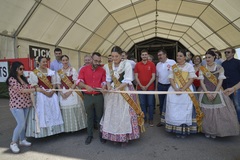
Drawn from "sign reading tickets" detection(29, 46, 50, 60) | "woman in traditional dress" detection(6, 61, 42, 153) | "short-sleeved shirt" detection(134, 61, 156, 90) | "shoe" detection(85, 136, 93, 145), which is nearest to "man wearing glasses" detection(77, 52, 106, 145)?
"shoe" detection(85, 136, 93, 145)

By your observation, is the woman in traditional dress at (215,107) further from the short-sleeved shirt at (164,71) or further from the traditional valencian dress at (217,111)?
the short-sleeved shirt at (164,71)

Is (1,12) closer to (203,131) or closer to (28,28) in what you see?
(28,28)

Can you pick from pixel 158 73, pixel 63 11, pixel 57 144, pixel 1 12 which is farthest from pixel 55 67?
pixel 63 11

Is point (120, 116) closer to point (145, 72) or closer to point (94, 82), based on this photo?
point (94, 82)

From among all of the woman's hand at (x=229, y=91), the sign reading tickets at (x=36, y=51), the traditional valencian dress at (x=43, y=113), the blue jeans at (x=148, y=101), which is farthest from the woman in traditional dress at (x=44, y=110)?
the sign reading tickets at (x=36, y=51)

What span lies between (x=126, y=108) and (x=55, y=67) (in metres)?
1.95

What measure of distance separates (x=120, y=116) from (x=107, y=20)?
7.48m

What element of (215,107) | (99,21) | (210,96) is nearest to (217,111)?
(215,107)

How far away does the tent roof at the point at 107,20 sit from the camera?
6012mm

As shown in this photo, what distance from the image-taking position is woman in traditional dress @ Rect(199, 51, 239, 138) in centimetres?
311

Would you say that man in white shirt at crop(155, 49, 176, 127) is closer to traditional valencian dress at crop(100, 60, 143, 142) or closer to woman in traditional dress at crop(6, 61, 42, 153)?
traditional valencian dress at crop(100, 60, 143, 142)

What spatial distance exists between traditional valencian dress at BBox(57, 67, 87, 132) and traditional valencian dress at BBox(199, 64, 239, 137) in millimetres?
2197

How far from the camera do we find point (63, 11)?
6828 millimetres

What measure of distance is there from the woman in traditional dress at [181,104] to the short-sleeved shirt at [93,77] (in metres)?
1.23
